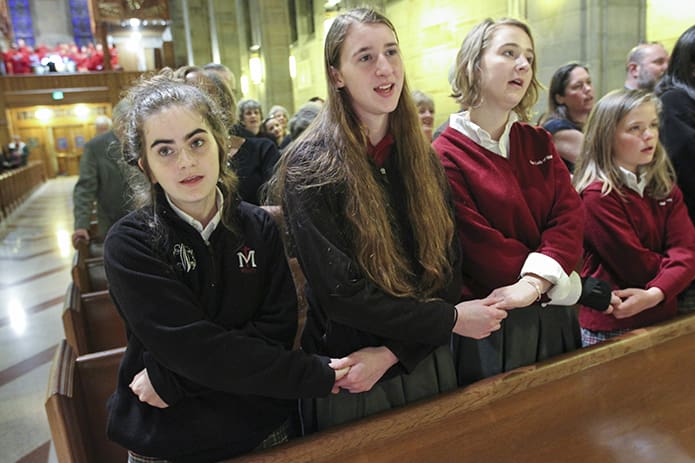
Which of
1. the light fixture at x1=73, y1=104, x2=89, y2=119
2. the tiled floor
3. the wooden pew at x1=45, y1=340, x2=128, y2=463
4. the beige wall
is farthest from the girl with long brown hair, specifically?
the light fixture at x1=73, y1=104, x2=89, y2=119

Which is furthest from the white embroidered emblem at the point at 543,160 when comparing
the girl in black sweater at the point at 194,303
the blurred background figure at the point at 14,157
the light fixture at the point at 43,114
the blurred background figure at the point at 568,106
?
the light fixture at the point at 43,114

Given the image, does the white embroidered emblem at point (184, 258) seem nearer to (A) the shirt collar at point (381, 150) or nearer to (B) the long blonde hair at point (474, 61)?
(A) the shirt collar at point (381, 150)

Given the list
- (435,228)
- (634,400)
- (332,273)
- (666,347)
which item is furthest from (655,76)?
(332,273)

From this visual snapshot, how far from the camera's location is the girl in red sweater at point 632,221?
1.96 metres

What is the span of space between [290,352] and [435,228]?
21.3 inches

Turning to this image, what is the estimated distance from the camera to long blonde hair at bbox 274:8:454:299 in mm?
1396

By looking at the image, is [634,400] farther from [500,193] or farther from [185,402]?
[185,402]

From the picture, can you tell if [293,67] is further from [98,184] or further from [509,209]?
[509,209]

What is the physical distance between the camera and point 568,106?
312cm

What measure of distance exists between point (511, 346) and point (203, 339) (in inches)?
37.6

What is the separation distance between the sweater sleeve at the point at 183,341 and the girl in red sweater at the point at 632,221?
130 centimetres

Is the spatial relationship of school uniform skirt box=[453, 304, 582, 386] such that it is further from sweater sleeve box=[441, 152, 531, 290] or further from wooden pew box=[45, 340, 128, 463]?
wooden pew box=[45, 340, 128, 463]

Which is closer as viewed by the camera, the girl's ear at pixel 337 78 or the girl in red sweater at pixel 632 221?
the girl's ear at pixel 337 78

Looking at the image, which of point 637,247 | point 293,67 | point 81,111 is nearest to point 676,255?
point 637,247
